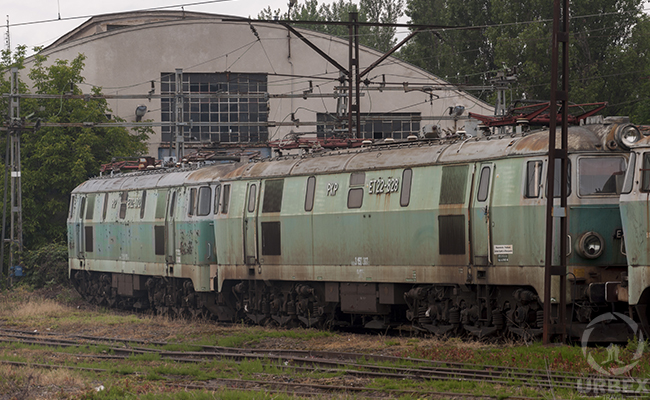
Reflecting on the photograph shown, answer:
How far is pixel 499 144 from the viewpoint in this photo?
1664 cm

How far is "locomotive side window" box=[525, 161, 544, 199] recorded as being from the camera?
51.3ft

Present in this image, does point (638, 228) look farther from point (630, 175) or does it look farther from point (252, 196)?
point (252, 196)

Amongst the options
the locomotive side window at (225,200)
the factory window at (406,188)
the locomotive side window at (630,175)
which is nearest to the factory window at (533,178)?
the locomotive side window at (630,175)

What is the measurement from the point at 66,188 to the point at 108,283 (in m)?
9.98

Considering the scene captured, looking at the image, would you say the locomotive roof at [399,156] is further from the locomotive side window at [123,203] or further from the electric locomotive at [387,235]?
the locomotive side window at [123,203]

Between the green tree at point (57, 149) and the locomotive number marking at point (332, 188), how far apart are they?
20.6 meters

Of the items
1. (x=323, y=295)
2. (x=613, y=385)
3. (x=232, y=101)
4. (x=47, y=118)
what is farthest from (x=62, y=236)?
(x=613, y=385)

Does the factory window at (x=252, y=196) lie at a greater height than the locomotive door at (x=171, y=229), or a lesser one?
greater

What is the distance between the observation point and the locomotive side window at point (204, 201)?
24.7 metres

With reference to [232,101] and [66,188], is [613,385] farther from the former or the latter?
[232,101]

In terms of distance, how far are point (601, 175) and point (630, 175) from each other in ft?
4.90

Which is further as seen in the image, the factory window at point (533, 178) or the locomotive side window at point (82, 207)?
the locomotive side window at point (82, 207)

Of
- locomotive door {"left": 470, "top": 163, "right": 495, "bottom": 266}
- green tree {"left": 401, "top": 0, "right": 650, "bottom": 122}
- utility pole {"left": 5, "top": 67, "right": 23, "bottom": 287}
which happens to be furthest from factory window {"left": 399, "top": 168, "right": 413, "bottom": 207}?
green tree {"left": 401, "top": 0, "right": 650, "bottom": 122}

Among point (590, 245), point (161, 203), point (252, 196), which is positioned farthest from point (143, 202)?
point (590, 245)
